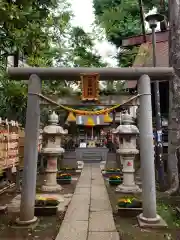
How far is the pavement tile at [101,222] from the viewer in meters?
5.65

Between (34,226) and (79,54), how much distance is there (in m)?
18.3

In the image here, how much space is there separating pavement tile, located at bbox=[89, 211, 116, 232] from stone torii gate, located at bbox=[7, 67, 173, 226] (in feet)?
2.27

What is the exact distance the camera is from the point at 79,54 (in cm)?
2238

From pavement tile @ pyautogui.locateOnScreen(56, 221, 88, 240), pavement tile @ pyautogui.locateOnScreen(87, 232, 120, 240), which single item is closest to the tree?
pavement tile @ pyautogui.locateOnScreen(56, 221, 88, 240)

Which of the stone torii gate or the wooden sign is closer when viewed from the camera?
the stone torii gate

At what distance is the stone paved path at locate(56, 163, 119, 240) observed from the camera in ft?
17.4

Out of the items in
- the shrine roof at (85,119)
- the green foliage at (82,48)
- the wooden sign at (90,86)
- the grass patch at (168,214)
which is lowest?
the grass patch at (168,214)

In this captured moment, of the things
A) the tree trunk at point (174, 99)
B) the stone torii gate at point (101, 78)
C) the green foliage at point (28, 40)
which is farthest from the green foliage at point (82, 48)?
the stone torii gate at point (101, 78)

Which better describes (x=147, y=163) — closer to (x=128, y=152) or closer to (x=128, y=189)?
(x=128, y=152)

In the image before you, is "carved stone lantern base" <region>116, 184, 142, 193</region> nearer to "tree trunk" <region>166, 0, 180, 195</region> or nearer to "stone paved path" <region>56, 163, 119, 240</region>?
"stone paved path" <region>56, 163, 119, 240</region>

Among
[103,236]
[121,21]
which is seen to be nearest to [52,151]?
[103,236]

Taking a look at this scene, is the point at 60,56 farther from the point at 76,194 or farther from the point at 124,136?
the point at 76,194

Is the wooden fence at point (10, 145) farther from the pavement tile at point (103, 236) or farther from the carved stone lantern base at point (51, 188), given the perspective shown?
the pavement tile at point (103, 236)

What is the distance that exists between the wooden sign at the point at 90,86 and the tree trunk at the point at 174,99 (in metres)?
3.12
